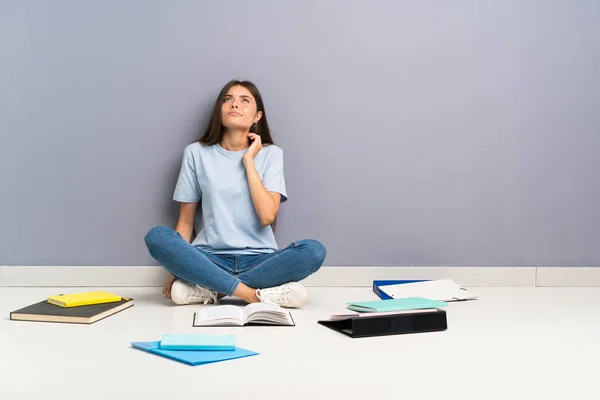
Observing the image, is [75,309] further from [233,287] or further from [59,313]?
[233,287]

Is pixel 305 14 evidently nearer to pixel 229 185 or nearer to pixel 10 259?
pixel 229 185

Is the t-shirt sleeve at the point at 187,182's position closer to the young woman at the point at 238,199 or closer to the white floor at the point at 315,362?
the young woman at the point at 238,199

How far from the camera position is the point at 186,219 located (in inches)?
113

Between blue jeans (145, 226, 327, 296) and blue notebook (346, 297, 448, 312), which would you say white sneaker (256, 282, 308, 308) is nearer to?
blue jeans (145, 226, 327, 296)

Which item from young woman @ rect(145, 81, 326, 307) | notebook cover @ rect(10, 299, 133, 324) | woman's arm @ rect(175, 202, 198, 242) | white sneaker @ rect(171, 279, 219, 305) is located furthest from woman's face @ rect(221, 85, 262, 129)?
notebook cover @ rect(10, 299, 133, 324)

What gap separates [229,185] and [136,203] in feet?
1.47

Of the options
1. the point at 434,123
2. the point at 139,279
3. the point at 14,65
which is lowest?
the point at 139,279

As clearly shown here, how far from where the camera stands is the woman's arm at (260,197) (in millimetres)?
2689

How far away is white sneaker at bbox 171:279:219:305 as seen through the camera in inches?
97.3

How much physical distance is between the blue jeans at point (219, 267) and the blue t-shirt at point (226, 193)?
0.57 feet

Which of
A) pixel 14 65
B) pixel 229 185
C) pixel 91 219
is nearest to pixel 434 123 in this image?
pixel 229 185

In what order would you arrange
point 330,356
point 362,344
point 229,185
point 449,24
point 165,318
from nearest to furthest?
point 330,356 < point 362,344 < point 165,318 < point 229,185 < point 449,24

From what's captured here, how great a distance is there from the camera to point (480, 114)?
305 centimetres

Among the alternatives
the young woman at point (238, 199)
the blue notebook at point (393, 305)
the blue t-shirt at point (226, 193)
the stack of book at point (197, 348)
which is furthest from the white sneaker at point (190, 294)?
the stack of book at point (197, 348)
